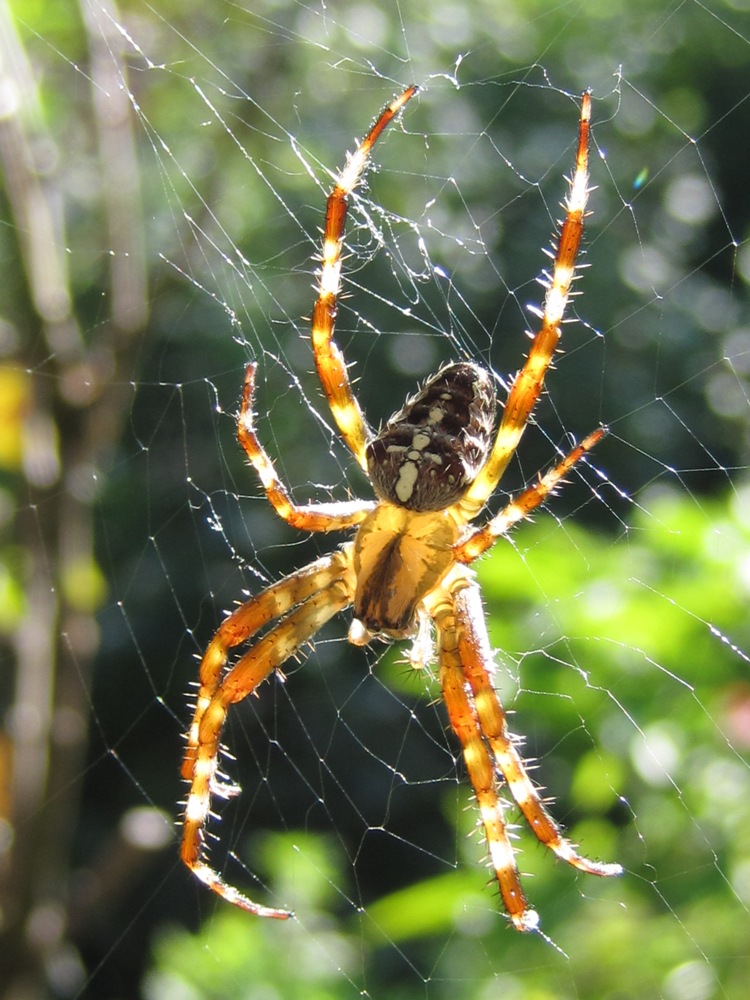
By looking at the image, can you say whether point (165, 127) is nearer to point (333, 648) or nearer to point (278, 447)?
point (278, 447)

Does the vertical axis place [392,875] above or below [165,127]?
below

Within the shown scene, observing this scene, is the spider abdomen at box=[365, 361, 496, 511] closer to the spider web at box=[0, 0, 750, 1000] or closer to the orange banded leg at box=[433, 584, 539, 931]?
the spider web at box=[0, 0, 750, 1000]

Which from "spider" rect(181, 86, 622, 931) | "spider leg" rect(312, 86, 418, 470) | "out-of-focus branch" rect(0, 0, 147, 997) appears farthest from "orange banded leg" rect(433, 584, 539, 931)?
"out-of-focus branch" rect(0, 0, 147, 997)

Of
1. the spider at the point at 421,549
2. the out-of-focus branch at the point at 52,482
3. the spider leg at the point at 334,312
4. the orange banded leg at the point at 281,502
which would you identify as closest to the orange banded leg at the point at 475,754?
the spider at the point at 421,549

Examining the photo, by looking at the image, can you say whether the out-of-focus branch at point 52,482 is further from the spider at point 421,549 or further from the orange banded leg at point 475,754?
the orange banded leg at point 475,754

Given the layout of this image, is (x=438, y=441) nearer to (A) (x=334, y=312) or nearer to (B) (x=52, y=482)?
(A) (x=334, y=312)

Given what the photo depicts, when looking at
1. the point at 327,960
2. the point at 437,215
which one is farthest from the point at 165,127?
the point at 327,960
